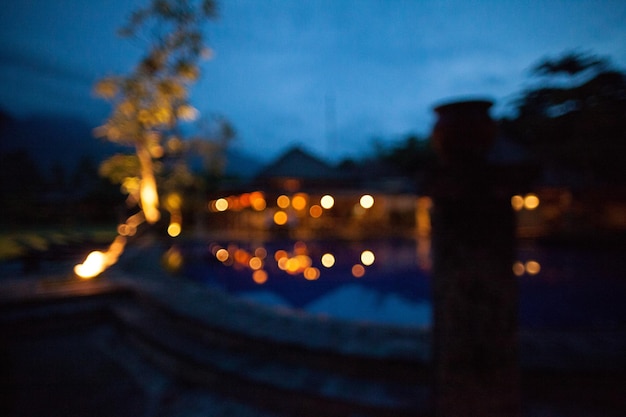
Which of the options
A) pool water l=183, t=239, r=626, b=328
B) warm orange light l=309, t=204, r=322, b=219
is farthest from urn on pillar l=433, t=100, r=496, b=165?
warm orange light l=309, t=204, r=322, b=219

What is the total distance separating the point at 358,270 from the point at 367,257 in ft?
5.41

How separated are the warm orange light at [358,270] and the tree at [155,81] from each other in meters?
7.55

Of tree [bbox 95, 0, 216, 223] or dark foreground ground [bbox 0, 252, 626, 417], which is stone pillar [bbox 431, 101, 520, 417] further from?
tree [bbox 95, 0, 216, 223]

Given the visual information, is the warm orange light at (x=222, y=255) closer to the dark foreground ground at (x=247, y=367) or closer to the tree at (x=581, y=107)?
the dark foreground ground at (x=247, y=367)

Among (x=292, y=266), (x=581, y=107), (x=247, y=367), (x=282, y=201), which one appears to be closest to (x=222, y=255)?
(x=292, y=266)

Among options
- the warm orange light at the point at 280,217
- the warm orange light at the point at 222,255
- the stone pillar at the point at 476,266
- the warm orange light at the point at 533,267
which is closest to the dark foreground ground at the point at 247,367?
the stone pillar at the point at 476,266

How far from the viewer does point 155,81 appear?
36.3 ft

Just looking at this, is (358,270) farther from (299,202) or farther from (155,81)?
(155,81)

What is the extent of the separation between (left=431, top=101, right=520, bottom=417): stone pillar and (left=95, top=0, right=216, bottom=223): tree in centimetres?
1126

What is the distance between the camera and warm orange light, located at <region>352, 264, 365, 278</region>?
29.9ft

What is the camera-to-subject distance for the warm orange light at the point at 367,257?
1041cm

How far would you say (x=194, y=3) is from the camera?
1084 cm

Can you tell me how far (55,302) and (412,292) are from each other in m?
6.84

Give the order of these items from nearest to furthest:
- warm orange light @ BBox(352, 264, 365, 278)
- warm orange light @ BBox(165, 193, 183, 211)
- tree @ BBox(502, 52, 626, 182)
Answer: tree @ BBox(502, 52, 626, 182) < warm orange light @ BBox(352, 264, 365, 278) < warm orange light @ BBox(165, 193, 183, 211)
